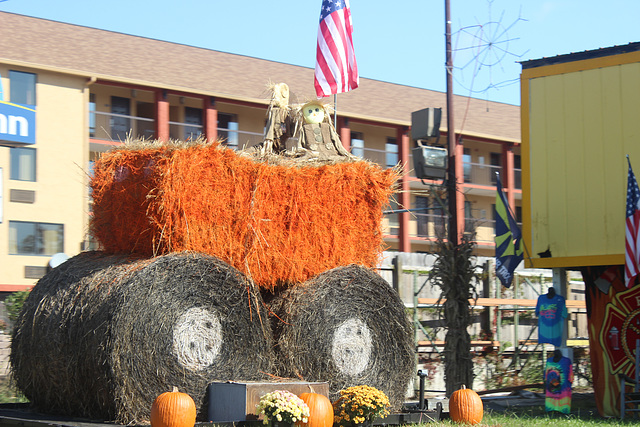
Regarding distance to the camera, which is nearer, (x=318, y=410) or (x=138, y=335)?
(x=138, y=335)

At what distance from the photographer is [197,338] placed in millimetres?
7969

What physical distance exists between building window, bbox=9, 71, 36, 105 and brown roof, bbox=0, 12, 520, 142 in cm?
41

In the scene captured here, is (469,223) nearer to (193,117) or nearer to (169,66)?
(193,117)

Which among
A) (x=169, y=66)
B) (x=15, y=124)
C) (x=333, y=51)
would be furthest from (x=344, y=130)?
(x=15, y=124)

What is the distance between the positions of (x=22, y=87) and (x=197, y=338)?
16208 mm

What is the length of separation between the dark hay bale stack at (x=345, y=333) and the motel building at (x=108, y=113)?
9667 millimetres

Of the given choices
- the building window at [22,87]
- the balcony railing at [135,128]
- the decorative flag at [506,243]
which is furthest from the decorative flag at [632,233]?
the building window at [22,87]

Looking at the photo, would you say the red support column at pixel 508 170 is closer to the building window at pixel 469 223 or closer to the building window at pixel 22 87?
the building window at pixel 469 223

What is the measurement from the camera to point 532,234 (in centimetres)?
1263

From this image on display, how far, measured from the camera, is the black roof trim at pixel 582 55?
1193cm

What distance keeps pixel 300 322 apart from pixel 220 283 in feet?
3.39

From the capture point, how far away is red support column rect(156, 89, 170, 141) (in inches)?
928

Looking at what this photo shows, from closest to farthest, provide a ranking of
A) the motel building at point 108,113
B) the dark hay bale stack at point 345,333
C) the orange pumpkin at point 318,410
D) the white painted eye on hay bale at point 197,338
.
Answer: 1. the orange pumpkin at point 318,410
2. the white painted eye on hay bale at point 197,338
3. the dark hay bale stack at point 345,333
4. the motel building at point 108,113

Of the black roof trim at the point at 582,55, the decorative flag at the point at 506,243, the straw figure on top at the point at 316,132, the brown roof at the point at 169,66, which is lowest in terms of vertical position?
the decorative flag at the point at 506,243
